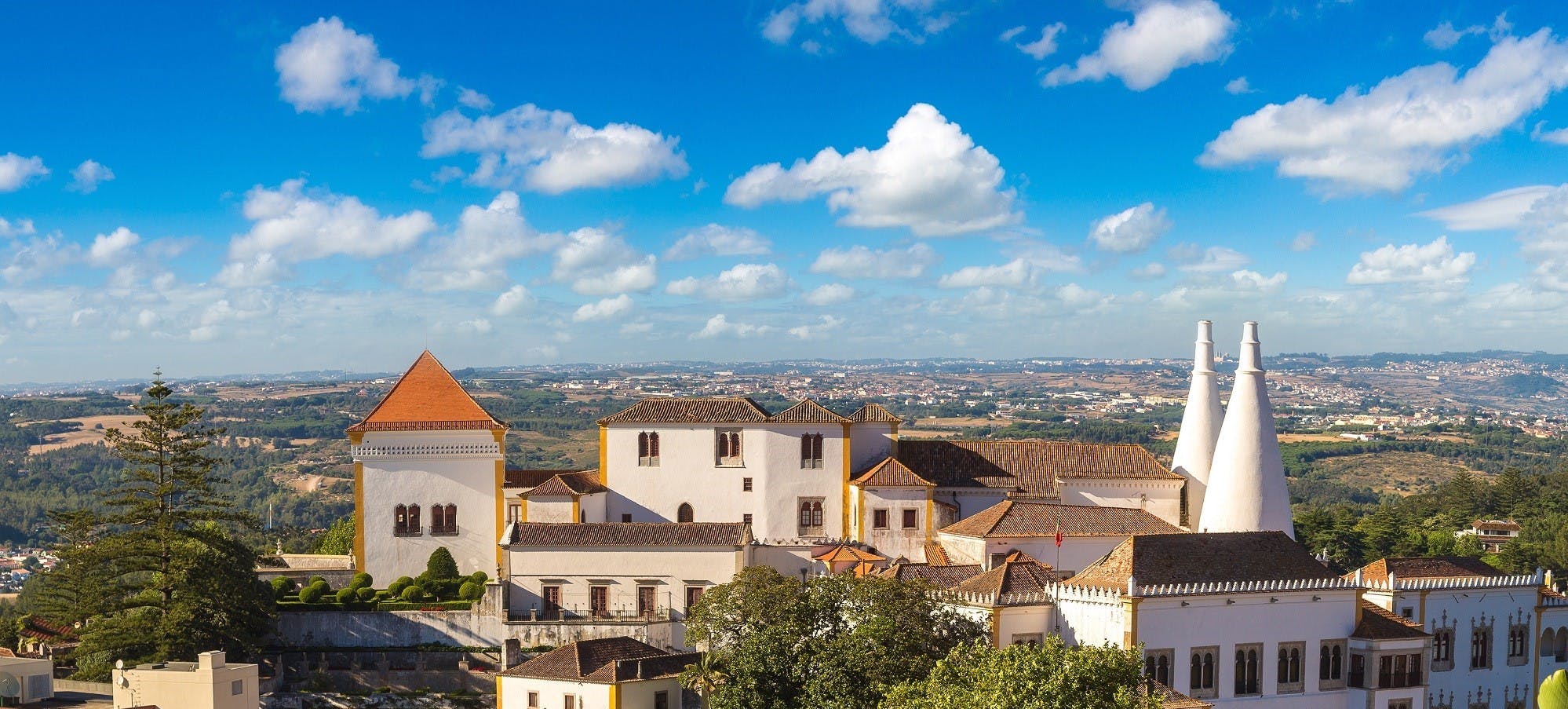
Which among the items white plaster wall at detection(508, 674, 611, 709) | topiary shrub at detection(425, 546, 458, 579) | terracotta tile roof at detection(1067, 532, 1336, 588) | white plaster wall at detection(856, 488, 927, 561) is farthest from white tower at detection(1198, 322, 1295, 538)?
topiary shrub at detection(425, 546, 458, 579)

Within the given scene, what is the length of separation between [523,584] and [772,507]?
7.99 meters

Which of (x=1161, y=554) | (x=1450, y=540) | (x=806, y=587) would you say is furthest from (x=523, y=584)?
(x=1450, y=540)

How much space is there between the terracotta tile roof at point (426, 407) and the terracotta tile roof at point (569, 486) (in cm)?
258

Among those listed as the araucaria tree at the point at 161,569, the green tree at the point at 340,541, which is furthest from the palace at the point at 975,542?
the green tree at the point at 340,541

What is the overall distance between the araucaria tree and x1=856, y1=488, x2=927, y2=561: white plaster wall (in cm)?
1681

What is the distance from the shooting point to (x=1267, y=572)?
30.5m

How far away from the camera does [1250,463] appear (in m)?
36.2

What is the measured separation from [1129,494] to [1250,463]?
6465 millimetres

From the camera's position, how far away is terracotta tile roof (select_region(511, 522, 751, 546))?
3828 cm

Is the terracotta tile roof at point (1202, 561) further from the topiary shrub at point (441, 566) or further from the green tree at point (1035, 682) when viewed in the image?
Answer: the topiary shrub at point (441, 566)

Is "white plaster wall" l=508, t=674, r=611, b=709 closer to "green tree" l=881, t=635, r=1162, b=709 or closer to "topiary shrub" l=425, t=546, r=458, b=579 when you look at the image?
"topiary shrub" l=425, t=546, r=458, b=579

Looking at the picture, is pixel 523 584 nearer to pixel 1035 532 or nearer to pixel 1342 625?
pixel 1035 532

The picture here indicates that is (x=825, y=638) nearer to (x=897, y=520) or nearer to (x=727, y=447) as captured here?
(x=897, y=520)

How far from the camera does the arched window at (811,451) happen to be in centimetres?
A: 4203
